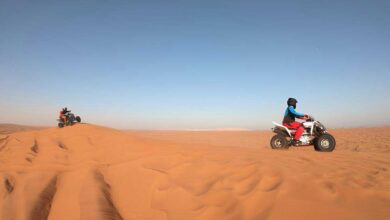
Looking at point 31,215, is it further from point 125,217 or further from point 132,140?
point 132,140

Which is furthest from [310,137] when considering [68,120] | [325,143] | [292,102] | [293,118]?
[68,120]

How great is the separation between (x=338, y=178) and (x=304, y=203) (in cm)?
119

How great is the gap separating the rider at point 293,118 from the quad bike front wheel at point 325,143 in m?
0.61

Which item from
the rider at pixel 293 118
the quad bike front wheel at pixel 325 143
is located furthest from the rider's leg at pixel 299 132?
the quad bike front wheel at pixel 325 143

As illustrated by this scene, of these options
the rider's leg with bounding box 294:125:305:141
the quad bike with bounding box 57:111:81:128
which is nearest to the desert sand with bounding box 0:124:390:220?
the rider's leg with bounding box 294:125:305:141

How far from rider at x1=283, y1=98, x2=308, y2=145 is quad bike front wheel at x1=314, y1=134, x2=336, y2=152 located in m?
0.61

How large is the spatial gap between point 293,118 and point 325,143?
1292mm

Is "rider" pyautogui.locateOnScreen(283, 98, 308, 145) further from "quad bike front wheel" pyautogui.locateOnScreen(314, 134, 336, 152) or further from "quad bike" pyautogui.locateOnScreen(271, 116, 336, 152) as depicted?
"quad bike front wheel" pyautogui.locateOnScreen(314, 134, 336, 152)

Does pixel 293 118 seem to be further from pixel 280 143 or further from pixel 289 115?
pixel 280 143

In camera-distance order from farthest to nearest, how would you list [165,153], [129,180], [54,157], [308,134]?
[308,134] → [54,157] → [165,153] → [129,180]

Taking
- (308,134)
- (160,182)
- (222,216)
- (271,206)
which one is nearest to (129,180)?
(160,182)

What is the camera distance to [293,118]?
9.56m

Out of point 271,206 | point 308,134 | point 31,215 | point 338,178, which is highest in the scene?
point 308,134

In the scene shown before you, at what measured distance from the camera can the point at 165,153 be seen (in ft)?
20.3
